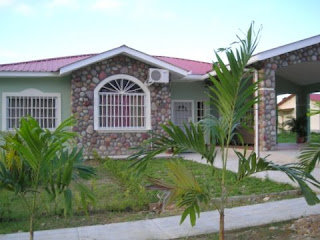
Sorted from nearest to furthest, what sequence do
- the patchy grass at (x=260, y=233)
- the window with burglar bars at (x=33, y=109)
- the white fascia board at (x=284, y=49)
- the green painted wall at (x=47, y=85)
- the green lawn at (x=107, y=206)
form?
1. the patchy grass at (x=260, y=233)
2. the green lawn at (x=107, y=206)
3. the white fascia board at (x=284, y=49)
4. the green painted wall at (x=47, y=85)
5. the window with burglar bars at (x=33, y=109)

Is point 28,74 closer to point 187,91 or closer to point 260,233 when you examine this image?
point 187,91

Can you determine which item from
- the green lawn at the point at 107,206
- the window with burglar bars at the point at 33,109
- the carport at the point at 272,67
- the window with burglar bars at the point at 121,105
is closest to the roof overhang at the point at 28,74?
the window with burglar bars at the point at 33,109

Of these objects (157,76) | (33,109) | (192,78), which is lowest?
(33,109)

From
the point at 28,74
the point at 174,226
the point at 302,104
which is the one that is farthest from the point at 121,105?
the point at 302,104

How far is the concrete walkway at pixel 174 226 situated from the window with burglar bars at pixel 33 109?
8.78 metres

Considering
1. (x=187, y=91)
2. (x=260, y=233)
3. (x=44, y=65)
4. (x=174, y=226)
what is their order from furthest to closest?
(x=187, y=91) → (x=44, y=65) → (x=174, y=226) → (x=260, y=233)

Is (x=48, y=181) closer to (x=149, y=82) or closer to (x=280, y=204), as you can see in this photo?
(x=280, y=204)

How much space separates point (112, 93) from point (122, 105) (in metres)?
0.58

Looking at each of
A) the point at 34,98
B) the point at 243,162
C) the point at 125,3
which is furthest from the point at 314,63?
the point at 243,162

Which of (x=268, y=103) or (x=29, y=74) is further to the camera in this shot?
(x=268, y=103)

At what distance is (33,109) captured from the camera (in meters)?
13.0

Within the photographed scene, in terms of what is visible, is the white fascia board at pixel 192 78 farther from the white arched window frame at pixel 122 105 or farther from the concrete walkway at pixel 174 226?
the concrete walkway at pixel 174 226

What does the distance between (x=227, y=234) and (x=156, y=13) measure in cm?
775

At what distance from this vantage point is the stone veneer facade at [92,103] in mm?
12562
